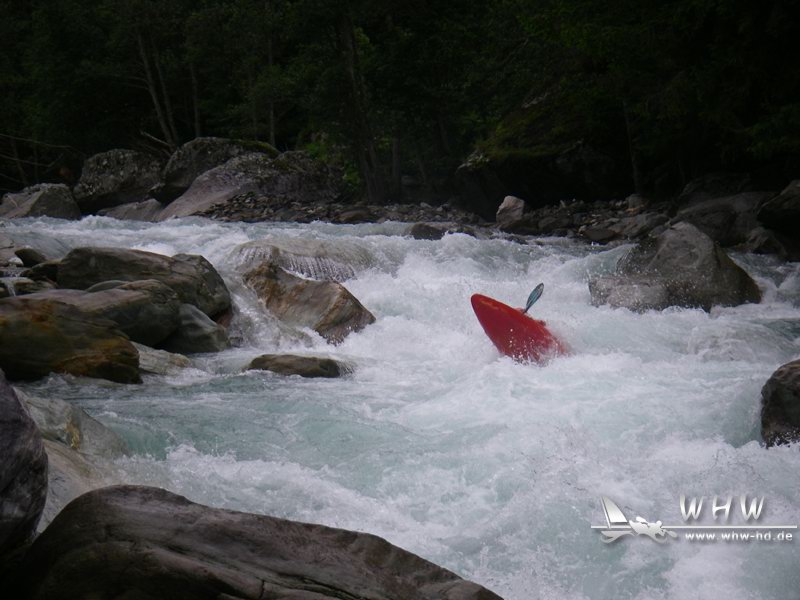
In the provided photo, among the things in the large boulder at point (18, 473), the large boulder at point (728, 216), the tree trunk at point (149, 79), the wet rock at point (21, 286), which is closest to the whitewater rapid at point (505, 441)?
the large boulder at point (18, 473)

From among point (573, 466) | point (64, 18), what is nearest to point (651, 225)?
point (573, 466)

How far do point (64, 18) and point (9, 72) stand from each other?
133 inches

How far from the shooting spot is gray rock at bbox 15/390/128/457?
161 inches

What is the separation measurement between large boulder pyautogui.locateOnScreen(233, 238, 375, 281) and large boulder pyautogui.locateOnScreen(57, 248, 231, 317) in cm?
141

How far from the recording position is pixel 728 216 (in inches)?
460

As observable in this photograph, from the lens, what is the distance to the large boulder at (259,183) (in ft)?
60.0

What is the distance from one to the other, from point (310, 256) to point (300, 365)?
377 cm

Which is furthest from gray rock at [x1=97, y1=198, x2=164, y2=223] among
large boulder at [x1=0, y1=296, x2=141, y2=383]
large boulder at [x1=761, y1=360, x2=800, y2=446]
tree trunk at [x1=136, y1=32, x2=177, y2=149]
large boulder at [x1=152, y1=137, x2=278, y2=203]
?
large boulder at [x1=761, y1=360, x2=800, y2=446]

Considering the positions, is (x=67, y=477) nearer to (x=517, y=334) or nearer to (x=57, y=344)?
(x=57, y=344)

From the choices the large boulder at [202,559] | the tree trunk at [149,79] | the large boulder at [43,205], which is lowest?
the large boulder at [43,205]

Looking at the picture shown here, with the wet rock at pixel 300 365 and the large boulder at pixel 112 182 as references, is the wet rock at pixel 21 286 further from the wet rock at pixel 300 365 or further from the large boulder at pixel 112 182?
the large boulder at pixel 112 182

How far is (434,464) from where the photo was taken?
14.8 feet

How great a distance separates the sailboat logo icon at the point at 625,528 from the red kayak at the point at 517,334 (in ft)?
8.78

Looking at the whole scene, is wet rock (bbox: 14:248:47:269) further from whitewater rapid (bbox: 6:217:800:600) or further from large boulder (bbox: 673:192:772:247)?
large boulder (bbox: 673:192:772:247)
